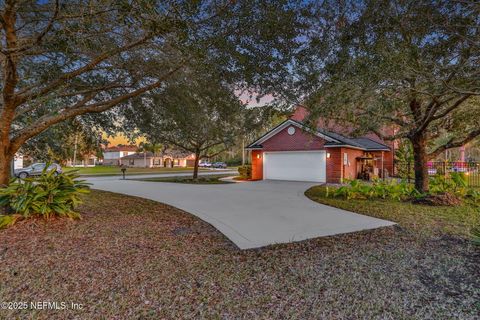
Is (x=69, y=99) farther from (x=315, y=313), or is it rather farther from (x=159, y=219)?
(x=315, y=313)

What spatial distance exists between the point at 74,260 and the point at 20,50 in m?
3.61

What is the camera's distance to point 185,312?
2.60 meters

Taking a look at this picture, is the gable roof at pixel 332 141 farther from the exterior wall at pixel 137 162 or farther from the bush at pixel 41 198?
the exterior wall at pixel 137 162

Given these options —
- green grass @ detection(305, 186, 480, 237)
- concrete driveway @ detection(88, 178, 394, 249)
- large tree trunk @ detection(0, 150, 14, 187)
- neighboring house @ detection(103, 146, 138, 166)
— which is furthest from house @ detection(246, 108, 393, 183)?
neighboring house @ detection(103, 146, 138, 166)

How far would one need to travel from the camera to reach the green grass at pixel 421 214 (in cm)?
569

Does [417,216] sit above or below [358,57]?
below

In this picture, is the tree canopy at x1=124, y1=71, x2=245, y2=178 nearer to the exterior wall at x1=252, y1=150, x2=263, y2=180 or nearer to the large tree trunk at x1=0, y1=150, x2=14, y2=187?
the large tree trunk at x1=0, y1=150, x2=14, y2=187

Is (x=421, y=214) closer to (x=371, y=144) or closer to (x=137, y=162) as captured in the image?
(x=371, y=144)

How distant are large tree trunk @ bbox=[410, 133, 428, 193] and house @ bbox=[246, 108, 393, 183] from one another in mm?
4799

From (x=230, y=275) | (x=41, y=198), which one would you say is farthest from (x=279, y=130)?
(x=230, y=275)

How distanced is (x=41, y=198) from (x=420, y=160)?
37.9 ft

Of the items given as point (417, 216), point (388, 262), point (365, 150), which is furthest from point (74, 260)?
point (365, 150)

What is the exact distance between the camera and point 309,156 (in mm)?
16797

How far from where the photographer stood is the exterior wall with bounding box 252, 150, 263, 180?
744 inches
